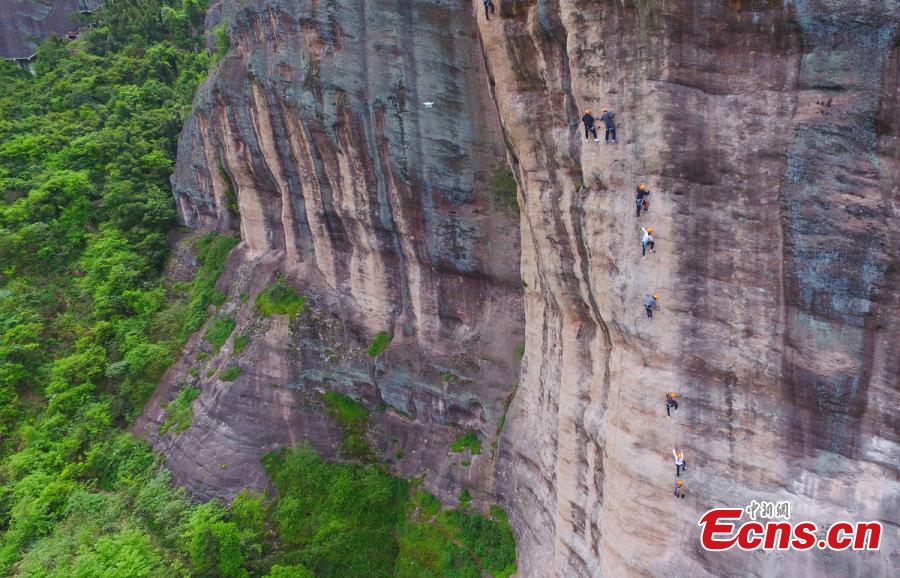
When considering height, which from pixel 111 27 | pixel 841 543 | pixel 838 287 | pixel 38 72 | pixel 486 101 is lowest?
pixel 841 543

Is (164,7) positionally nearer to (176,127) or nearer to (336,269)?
(176,127)

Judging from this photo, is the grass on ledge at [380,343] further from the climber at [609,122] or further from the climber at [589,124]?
the climber at [609,122]

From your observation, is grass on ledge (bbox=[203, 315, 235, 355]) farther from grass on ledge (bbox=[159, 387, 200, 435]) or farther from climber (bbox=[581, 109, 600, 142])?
climber (bbox=[581, 109, 600, 142])

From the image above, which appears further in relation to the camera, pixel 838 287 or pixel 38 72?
pixel 38 72

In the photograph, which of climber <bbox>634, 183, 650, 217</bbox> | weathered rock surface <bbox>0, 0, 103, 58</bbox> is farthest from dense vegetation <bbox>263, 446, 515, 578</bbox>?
weathered rock surface <bbox>0, 0, 103, 58</bbox>

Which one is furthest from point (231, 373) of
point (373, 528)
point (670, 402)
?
point (670, 402)

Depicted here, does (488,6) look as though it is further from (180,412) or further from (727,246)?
(180,412)

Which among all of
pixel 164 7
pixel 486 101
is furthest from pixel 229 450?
pixel 164 7
